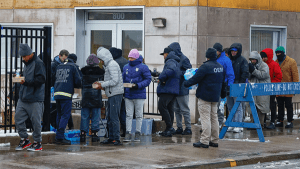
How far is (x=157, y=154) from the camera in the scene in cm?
849

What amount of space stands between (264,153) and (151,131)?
11.0 feet

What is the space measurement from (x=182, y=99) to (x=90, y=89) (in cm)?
252

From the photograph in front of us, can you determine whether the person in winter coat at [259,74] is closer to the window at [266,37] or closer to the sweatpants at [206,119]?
the sweatpants at [206,119]

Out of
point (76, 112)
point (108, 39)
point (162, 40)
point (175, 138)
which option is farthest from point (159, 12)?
point (175, 138)

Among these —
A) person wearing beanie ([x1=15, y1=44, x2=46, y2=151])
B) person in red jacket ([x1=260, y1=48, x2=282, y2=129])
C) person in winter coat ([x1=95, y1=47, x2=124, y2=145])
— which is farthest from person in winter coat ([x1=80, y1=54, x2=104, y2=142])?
person in red jacket ([x1=260, y1=48, x2=282, y2=129])

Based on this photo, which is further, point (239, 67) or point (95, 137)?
point (239, 67)

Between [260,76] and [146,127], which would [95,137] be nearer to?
[146,127]

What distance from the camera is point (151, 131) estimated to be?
11.5 meters

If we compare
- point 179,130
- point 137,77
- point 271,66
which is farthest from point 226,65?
point 137,77

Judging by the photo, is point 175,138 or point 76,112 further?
point 76,112

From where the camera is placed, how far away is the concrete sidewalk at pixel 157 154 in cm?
757

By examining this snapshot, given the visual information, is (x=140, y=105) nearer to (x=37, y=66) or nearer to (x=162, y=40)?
(x=37, y=66)

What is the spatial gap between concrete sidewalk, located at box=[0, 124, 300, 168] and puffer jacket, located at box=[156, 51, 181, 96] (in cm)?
110

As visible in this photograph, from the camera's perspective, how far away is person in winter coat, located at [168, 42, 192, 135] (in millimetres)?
11156
